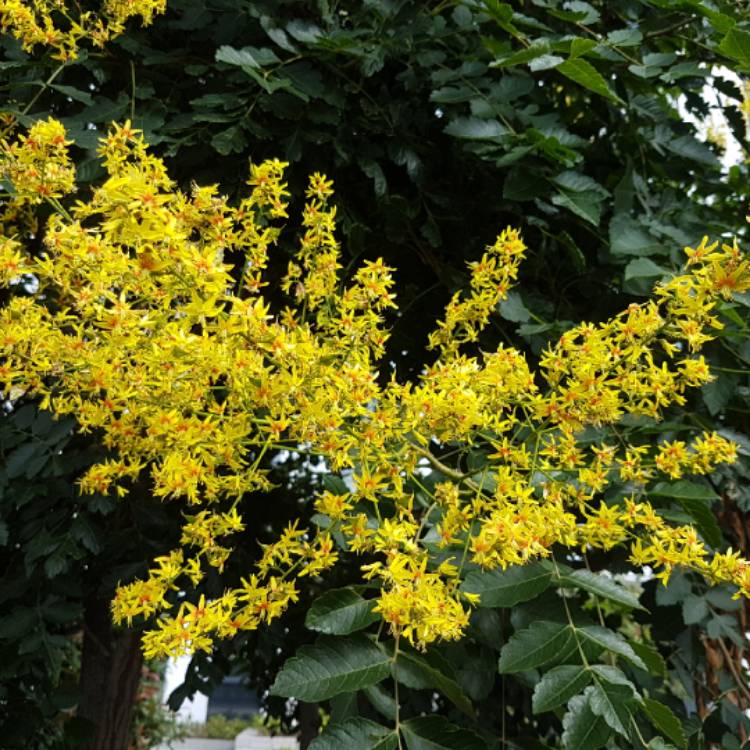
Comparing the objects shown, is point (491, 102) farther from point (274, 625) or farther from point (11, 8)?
point (274, 625)

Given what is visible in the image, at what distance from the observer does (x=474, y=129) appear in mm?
1746

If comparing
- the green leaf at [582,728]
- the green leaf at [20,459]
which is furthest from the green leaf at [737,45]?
the green leaf at [20,459]

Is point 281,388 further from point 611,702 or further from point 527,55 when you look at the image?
point 527,55

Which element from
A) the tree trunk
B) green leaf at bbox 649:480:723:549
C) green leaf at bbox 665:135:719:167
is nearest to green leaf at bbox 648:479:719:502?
green leaf at bbox 649:480:723:549

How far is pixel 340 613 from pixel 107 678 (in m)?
1.32

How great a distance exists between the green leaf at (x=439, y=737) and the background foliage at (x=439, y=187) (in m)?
0.19

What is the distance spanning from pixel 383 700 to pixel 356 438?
1.50 ft

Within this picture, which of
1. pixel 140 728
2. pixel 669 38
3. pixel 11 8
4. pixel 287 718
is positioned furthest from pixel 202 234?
pixel 140 728

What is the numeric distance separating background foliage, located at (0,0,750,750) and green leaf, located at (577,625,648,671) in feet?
0.32

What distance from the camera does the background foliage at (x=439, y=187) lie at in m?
1.66

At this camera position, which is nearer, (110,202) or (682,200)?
(110,202)

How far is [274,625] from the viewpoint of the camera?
6.04 ft

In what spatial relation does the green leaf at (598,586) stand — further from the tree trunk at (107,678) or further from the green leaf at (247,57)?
the tree trunk at (107,678)

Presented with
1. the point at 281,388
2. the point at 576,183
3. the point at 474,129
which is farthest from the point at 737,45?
the point at 281,388
